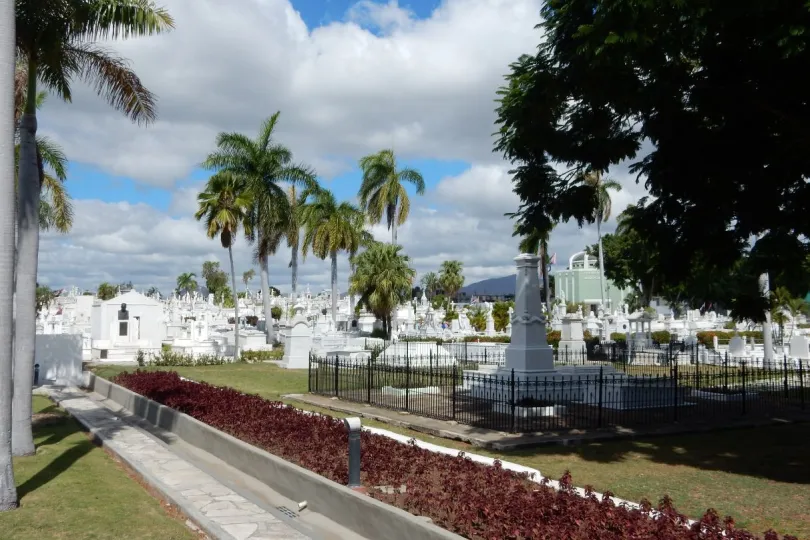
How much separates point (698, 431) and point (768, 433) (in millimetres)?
1386

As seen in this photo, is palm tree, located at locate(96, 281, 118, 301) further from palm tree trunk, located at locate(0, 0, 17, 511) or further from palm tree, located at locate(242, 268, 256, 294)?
palm tree trunk, located at locate(0, 0, 17, 511)

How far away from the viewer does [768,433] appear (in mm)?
13609

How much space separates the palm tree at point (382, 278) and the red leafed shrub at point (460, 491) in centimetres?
2865

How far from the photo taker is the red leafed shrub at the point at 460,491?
5418mm

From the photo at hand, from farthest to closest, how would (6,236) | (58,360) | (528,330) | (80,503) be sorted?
1. (58,360)
2. (528,330)
3. (80,503)
4. (6,236)

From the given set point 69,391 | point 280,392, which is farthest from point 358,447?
point 69,391

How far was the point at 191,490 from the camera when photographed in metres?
9.12

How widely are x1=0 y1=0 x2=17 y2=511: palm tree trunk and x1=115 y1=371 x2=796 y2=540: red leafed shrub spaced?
3.41 meters

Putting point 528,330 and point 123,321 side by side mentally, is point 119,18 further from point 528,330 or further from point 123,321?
point 123,321

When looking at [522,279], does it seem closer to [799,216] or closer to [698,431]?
[698,431]

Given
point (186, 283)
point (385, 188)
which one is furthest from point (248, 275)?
point (385, 188)

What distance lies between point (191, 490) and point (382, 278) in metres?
32.6

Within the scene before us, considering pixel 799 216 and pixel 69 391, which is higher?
pixel 799 216

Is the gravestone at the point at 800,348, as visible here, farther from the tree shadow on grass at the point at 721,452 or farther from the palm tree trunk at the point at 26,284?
the palm tree trunk at the point at 26,284
